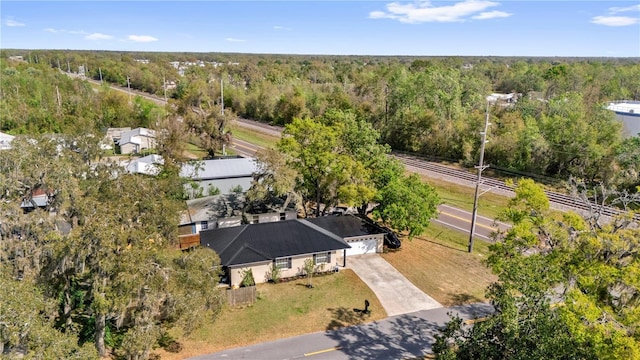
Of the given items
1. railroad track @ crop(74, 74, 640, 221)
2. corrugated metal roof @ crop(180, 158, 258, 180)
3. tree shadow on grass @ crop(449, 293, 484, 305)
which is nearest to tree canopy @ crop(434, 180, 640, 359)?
tree shadow on grass @ crop(449, 293, 484, 305)

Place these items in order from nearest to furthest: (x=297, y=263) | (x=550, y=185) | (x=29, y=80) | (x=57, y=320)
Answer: (x=57, y=320), (x=297, y=263), (x=550, y=185), (x=29, y=80)

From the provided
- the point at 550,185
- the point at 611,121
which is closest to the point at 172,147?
the point at 550,185

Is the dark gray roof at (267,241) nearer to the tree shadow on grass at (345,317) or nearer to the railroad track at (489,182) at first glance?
the tree shadow on grass at (345,317)

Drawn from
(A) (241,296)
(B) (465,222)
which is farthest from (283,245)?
(B) (465,222)

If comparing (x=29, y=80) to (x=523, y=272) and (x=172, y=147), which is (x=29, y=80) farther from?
(x=523, y=272)

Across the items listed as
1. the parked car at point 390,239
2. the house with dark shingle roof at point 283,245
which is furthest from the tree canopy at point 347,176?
the house with dark shingle roof at point 283,245

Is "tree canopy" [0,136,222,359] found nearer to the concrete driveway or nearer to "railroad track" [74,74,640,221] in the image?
the concrete driveway
